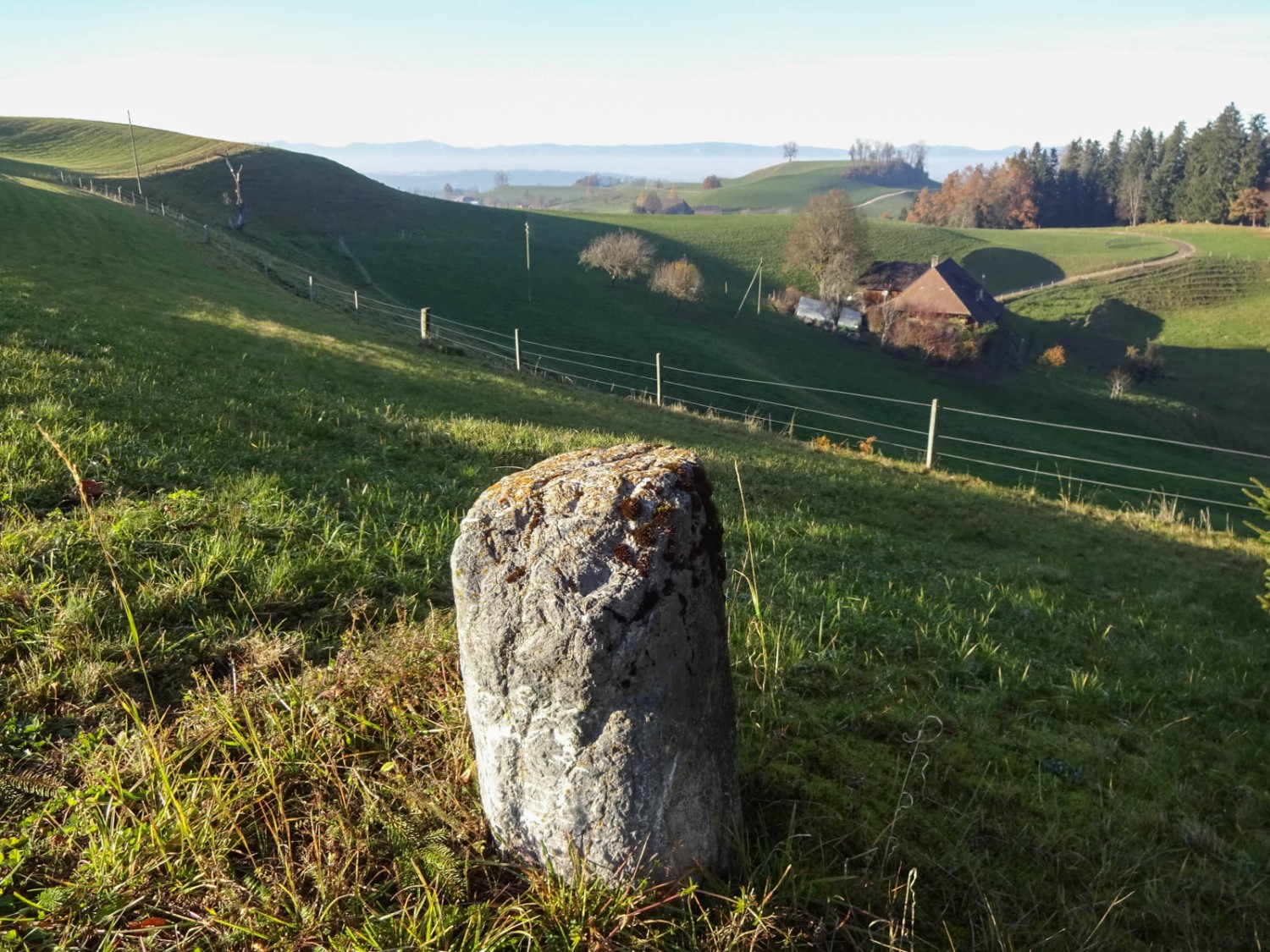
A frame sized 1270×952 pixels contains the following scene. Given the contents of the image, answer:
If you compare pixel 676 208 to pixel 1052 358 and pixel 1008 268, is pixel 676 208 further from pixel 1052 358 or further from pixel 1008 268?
pixel 1052 358

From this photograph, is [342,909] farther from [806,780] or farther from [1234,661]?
[1234,661]

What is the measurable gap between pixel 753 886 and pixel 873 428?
133 feet

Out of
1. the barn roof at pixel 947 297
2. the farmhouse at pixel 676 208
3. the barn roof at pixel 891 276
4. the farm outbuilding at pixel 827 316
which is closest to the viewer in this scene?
the farm outbuilding at pixel 827 316

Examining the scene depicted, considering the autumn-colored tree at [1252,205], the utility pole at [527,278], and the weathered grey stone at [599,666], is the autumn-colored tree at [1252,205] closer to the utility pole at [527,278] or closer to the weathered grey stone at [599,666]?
the utility pole at [527,278]

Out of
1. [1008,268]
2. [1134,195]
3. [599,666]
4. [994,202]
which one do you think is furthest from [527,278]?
[1134,195]

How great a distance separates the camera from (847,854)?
9.22ft

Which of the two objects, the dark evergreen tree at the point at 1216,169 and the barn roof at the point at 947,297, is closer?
the barn roof at the point at 947,297

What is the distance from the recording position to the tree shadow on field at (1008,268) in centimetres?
9069

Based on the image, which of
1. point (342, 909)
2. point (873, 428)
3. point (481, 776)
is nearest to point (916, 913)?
point (481, 776)

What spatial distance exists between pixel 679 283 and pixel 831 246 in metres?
19.4

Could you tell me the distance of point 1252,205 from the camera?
343 feet

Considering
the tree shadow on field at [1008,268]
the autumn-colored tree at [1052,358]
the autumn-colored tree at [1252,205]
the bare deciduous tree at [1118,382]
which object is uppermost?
the autumn-colored tree at [1252,205]

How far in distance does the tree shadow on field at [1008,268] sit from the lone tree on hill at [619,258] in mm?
42789

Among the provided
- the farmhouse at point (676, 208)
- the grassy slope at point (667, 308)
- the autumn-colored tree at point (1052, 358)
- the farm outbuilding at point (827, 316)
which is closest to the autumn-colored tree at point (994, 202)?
the grassy slope at point (667, 308)
